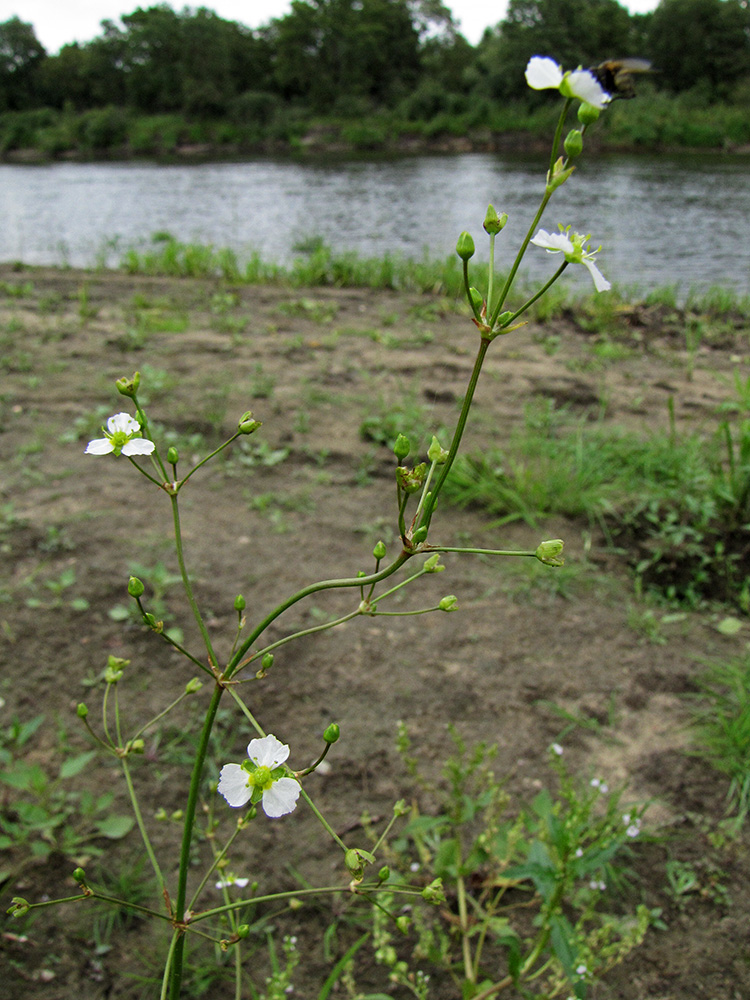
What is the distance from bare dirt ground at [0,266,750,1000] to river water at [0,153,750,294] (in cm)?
327

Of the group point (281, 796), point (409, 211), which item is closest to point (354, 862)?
point (281, 796)

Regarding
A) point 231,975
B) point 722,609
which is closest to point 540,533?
point 722,609

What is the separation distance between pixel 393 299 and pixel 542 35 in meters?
26.0

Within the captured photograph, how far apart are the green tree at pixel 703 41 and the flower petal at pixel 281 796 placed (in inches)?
1420

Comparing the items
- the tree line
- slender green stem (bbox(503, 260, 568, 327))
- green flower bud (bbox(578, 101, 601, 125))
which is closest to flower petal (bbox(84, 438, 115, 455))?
slender green stem (bbox(503, 260, 568, 327))

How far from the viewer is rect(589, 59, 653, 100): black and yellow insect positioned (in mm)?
564

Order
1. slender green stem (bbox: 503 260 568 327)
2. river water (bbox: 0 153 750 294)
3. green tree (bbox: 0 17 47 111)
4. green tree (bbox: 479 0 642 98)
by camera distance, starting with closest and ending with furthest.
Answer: slender green stem (bbox: 503 260 568 327) → river water (bbox: 0 153 750 294) → green tree (bbox: 479 0 642 98) → green tree (bbox: 0 17 47 111)

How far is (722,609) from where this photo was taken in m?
2.05

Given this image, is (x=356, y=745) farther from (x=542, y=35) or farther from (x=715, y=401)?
(x=542, y=35)

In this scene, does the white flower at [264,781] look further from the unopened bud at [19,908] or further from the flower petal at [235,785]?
the unopened bud at [19,908]

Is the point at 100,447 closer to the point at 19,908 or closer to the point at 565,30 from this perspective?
the point at 19,908

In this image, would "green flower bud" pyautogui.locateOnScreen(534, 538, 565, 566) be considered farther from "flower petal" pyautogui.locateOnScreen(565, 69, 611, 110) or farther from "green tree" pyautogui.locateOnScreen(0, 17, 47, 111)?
"green tree" pyautogui.locateOnScreen(0, 17, 47, 111)

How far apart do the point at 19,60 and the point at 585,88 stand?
70126 millimetres

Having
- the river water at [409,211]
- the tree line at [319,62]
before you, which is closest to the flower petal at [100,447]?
the river water at [409,211]
